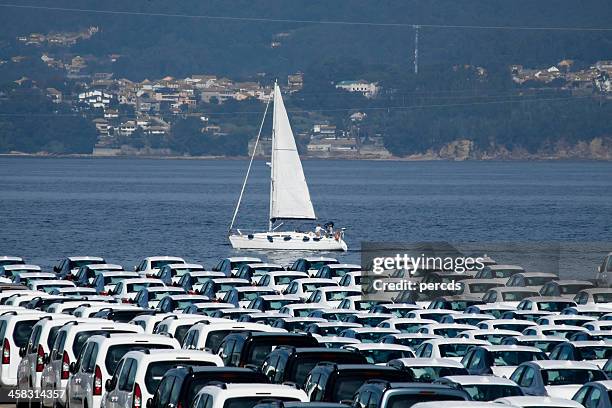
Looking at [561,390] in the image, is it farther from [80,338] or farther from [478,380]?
[80,338]

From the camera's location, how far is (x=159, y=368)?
17.7 meters

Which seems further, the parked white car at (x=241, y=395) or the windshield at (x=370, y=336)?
the windshield at (x=370, y=336)

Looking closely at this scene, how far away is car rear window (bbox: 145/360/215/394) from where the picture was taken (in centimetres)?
1750

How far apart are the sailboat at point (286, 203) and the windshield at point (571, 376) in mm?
64453

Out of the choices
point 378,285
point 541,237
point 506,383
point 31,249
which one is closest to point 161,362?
point 506,383

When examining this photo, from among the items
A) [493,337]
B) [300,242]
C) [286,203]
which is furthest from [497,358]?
[286,203]

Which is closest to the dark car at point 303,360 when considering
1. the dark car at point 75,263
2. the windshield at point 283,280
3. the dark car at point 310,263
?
the windshield at point 283,280

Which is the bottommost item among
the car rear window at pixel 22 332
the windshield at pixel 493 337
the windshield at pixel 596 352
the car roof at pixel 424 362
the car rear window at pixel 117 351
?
the windshield at pixel 493 337

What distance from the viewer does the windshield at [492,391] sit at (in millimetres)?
17953

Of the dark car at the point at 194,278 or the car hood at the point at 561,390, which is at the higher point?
the car hood at the point at 561,390

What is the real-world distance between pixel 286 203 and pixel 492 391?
72805mm

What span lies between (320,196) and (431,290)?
13597cm

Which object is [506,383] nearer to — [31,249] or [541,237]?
[31,249]

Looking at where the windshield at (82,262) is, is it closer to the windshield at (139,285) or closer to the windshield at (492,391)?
the windshield at (139,285)
